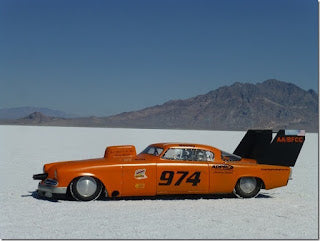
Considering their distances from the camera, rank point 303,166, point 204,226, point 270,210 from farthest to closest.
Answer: point 303,166 < point 270,210 < point 204,226

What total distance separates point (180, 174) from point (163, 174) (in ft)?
1.24

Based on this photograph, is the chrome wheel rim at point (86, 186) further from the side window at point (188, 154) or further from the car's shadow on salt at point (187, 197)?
the side window at point (188, 154)

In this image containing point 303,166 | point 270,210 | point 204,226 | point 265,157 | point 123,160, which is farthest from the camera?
point 303,166

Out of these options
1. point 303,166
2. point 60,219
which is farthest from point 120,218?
point 303,166

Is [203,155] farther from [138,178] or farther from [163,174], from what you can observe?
[138,178]

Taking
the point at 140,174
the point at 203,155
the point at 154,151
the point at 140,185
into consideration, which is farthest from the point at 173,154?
the point at 140,185

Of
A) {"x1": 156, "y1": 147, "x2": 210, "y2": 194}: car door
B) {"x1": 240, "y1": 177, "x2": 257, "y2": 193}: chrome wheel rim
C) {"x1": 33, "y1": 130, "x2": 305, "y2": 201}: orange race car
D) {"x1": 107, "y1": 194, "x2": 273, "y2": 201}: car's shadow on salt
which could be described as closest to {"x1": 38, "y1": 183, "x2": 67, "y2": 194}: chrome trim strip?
{"x1": 33, "y1": 130, "x2": 305, "y2": 201}: orange race car

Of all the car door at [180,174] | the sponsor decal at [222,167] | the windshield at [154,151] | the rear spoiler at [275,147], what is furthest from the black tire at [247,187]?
the windshield at [154,151]

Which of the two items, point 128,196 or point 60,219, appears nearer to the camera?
point 60,219

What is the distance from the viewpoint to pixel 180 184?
10766 millimetres

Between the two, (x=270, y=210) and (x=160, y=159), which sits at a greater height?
(x=160, y=159)

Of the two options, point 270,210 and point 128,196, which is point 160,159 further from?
point 270,210

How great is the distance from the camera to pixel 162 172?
34.9 feet

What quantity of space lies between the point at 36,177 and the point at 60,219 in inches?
87.3
